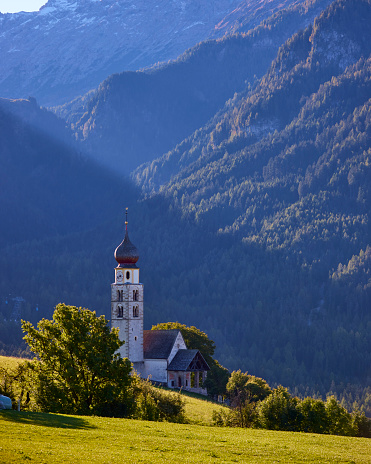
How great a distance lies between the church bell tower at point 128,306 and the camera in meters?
114

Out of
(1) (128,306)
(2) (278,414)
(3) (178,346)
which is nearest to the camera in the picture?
(2) (278,414)

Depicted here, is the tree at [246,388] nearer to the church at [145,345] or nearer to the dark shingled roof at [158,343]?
the church at [145,345]

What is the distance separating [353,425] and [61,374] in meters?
32.8

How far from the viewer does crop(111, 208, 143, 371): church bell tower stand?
373 ft

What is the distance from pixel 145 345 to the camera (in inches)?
4624

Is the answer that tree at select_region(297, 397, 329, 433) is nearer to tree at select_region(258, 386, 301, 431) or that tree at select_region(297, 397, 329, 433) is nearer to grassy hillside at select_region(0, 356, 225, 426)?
tree at select_region(258, 386, 301, 431)

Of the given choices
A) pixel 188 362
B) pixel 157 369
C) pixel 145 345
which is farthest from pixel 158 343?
pixel 188 362

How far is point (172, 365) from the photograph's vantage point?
113 metres

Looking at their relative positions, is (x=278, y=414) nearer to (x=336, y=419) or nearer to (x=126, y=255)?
(x=336, y=419)

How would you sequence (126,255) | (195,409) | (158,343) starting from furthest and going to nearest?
1. (126,255)
2. (158,343)
3. (195,409)

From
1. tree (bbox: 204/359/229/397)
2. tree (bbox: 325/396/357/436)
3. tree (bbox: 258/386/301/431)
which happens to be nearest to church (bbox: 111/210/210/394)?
tree (bbox: 204/359/229/397)

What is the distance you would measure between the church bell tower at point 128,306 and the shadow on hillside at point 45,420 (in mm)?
63192

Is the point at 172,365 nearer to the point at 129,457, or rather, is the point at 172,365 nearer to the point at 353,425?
the point at 353,425

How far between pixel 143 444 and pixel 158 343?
72637 mm
